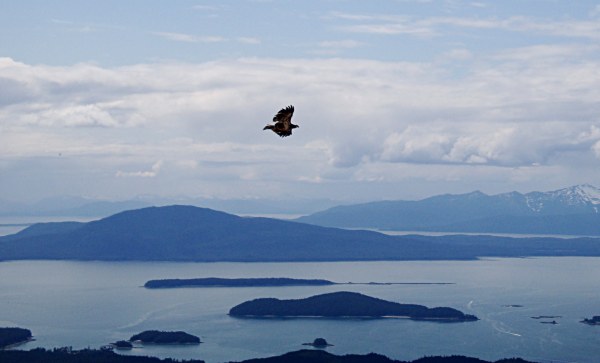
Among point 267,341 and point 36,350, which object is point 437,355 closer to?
point 267,341

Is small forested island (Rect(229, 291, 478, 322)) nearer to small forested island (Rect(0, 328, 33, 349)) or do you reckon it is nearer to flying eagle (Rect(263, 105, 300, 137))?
small forested island (Rect(0, 328, 33, 349))

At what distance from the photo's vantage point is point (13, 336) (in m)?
108

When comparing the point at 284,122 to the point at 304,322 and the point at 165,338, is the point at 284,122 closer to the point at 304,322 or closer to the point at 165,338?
the point at 165,338

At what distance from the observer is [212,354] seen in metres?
99.9

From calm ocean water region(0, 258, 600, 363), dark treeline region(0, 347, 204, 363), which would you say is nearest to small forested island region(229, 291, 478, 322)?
calm ocean water region(0, 258, 600, 363)

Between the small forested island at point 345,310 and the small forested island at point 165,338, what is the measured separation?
1043 inches

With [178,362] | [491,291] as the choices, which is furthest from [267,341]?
[491,291]

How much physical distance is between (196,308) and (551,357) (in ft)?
205

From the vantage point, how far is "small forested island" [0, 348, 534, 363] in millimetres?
89000

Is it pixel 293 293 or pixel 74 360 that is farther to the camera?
pixel 293 293

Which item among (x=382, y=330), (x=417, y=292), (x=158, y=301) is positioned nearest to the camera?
(x=382, y=330)

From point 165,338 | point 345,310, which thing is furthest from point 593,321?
point 165,338

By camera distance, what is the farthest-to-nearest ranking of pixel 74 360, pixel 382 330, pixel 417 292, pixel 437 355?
pixel 417 292, pixel 382 330, pixel 437 355, pixel 74 360

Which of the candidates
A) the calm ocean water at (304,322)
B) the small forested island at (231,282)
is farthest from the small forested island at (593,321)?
the small forested island at (231,282)
